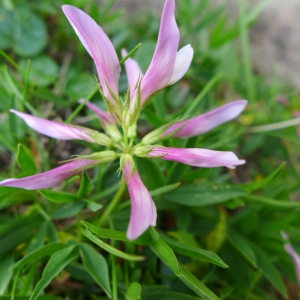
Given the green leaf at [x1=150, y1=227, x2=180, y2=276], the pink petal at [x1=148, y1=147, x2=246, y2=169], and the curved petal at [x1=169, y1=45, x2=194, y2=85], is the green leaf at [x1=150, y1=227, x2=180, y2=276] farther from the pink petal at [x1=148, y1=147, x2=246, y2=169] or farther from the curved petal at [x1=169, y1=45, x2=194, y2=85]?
the curved petal at [x1=169, y1=45, x2=194, y2=85]

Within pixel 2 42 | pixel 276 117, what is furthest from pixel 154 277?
pixel 2 42

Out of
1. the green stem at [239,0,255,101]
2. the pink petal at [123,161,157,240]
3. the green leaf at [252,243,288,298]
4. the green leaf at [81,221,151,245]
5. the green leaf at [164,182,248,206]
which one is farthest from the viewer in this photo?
the green stem at [239,0,255,101]

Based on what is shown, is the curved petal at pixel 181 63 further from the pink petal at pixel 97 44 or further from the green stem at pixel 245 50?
the green stem at pixel 245 50

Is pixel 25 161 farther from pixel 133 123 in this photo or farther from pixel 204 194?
pixel 204 194

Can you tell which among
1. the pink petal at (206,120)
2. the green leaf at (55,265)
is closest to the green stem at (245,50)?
the pink petal at (206,120)

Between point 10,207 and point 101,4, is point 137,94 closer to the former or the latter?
point 10,207

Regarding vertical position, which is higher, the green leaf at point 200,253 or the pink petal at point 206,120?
the pink petal at point 206,120

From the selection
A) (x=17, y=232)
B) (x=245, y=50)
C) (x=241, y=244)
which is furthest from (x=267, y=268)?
(x=245, y=50)

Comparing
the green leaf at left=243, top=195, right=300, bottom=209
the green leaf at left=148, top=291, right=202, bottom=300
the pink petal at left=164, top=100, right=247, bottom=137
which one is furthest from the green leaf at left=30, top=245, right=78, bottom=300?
the green leaf at left=243, top=195, right=300, bottom=209
